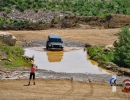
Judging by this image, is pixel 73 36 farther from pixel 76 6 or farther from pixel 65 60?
pixel 76 6

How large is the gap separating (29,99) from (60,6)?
165ft

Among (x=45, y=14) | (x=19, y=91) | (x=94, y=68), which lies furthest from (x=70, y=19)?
(x=19, y=91)

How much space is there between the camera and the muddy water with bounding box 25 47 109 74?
35781mm

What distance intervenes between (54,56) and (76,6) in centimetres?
3310

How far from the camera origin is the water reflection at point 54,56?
40844mm

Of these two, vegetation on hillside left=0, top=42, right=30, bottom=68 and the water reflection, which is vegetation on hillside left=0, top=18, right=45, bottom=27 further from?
vegetation on hillside left=0, top=42, right=30, bottom=68

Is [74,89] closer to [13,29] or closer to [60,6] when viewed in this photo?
[13,29]

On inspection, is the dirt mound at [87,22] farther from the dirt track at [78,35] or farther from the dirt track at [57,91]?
the dirt track at [57,91]

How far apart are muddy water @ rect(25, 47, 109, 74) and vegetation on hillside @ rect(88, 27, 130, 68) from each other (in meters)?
1.07

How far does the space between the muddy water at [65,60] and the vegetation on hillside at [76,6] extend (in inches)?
948

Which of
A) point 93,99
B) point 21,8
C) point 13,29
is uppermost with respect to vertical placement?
point 21,8

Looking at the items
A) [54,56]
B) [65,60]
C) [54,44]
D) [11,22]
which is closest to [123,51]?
[65,60]

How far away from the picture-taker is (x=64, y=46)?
48531 mm

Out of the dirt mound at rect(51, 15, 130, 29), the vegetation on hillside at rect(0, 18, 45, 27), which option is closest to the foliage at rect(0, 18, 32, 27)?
the vegetation on hillside at rect(0, 18, 45, 27)
